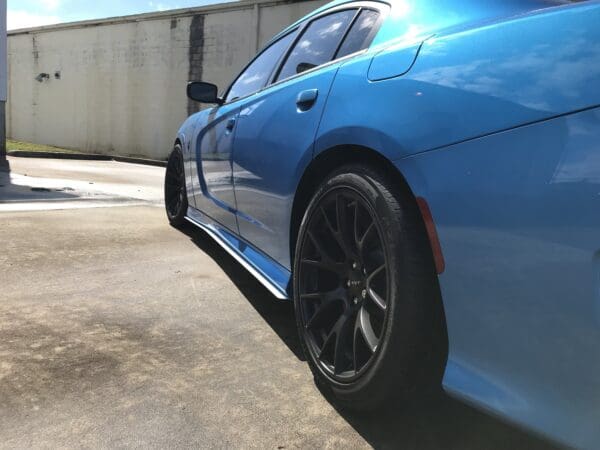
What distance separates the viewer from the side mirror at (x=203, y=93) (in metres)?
4.15

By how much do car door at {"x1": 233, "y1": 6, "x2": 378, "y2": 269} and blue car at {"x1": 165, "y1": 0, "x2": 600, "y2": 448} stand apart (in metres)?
0.02

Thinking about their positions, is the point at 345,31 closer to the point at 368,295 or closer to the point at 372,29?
the point at 372,29

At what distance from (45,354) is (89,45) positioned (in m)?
19.5

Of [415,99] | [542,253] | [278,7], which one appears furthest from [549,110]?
[278,7]

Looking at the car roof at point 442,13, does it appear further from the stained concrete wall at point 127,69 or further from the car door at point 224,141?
the stained concrete wall at point 127,69

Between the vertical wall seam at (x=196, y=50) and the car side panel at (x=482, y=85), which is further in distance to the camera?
the vertical wall seam at (x=196, y=50)

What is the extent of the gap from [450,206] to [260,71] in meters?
2.34

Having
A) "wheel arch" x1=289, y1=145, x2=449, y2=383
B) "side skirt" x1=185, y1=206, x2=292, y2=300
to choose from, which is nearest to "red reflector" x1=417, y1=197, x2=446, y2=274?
"wheel arch" x1=289, y1=145, x2=449, y2=383

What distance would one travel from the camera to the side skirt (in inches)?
100

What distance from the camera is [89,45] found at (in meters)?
19.3

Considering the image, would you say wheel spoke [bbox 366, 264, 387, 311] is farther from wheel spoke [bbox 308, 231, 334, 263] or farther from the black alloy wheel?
wheel spoke [bbox 308, 231, 334, 263]

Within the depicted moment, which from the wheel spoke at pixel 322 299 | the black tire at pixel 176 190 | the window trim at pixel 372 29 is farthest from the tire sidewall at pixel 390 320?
the black tire at pixel 176 190

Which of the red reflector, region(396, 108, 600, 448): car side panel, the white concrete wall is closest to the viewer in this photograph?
region(396, 108, 600, 448): car side panel

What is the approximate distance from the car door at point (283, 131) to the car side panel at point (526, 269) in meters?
0.85
